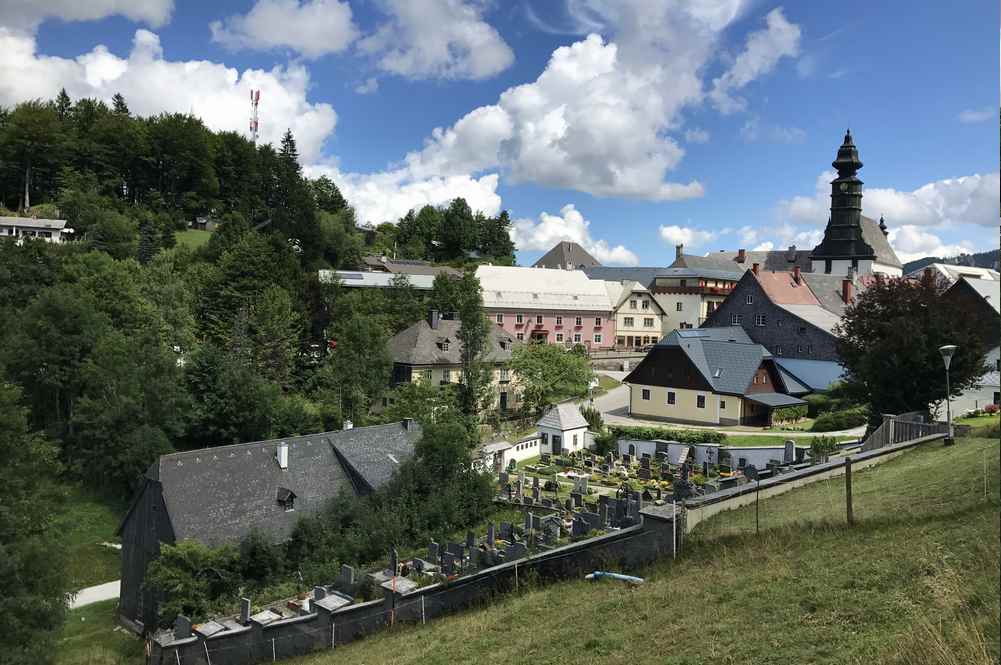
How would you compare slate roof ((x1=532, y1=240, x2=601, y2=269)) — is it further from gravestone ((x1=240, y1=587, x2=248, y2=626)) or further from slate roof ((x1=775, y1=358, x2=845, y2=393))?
gravestone ((x1=240, y1=587, x2=248, y2=626))

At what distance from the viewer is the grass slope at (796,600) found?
7.73 metres

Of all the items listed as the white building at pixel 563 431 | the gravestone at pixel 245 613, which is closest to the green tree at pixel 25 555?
the gravestone at pixel 245 613

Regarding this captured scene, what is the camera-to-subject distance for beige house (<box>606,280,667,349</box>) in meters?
74.4

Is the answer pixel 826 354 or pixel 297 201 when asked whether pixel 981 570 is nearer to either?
pixel 826 354

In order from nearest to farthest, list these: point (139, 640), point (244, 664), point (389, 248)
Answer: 1. point (244, 664)
2. point (139, 640)
3. point (389, 248)

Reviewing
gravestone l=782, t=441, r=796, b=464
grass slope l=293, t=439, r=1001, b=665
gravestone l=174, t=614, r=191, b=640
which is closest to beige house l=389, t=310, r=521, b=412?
gravestone l=782, t=441, r=796, b=464

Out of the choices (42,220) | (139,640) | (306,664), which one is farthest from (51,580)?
(42,220)

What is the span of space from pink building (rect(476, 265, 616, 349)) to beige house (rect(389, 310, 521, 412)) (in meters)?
13.9

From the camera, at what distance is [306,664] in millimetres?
14852

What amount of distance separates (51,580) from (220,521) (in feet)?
18.9

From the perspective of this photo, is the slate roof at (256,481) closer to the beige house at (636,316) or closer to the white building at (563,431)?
the white building at (563,431)

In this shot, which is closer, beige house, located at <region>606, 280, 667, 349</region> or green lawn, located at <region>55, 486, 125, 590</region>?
green lawn, located at <region>55, 486, 125, 590</region>

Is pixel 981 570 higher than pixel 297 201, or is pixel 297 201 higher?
pixel 297 201

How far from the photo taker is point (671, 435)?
36188 millimetres
